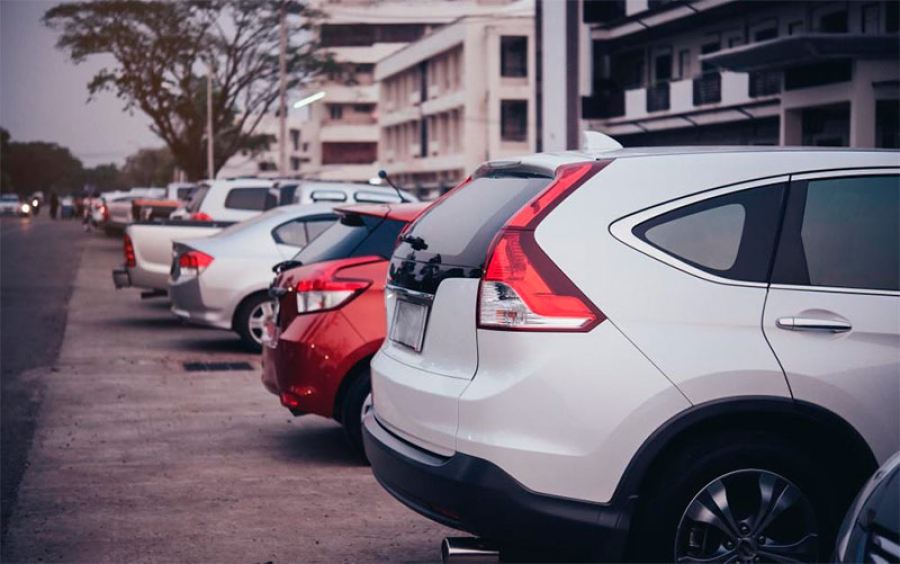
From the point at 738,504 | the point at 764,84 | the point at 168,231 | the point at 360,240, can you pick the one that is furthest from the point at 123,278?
the point at 764,84

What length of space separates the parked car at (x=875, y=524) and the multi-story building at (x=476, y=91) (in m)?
49.5

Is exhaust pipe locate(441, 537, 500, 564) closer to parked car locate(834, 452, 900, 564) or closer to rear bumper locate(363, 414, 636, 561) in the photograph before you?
rear bumper locate(363, 414, 636, 561)

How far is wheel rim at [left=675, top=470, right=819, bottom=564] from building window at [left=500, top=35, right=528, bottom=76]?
55626mm

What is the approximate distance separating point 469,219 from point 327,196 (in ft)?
42.3

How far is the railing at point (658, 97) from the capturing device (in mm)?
39125

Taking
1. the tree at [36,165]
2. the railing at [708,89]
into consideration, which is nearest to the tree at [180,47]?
the railing at [708,89]

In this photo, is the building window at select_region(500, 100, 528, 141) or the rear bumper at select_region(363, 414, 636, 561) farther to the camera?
the building window at select_region(500, 100, 528, 141)

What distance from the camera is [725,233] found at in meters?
4.61

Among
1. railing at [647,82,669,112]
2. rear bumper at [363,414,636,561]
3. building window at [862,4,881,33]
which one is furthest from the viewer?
railing at [647,82,669,112]

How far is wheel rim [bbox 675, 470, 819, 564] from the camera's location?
14.7 feet

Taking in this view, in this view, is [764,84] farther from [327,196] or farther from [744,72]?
[327,196]

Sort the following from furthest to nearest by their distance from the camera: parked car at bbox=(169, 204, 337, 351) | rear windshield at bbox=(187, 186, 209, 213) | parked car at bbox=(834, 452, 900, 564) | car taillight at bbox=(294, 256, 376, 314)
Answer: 1. rear windshield at bbox=(187, 186, 209, 213)
2. parked car at bbox=(169, 204, 337, 351)
3. car taillight at bbox=(294, 256, 376, 314)
4. parked car at bbox=(834, 452, 900, 564)

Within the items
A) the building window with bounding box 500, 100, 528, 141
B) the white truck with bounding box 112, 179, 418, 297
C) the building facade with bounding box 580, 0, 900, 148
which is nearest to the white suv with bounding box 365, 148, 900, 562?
the white truck with bounding box 112, 179, 418, 297

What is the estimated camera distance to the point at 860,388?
455 cm
